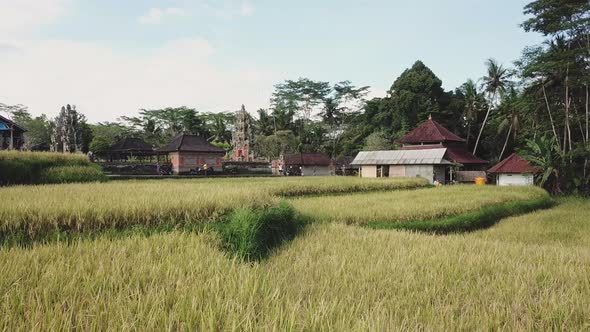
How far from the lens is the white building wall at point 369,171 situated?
28.7m

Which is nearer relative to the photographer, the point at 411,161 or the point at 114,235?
the point at 114,235

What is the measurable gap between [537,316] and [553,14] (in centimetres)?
2129

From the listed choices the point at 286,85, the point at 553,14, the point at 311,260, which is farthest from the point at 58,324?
the point at 286,85

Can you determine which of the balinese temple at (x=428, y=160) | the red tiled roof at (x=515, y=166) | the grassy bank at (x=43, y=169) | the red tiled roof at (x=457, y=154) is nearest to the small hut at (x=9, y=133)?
the grassy bank at (x=43, y=169)

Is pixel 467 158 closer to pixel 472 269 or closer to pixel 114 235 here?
pixel 472 269

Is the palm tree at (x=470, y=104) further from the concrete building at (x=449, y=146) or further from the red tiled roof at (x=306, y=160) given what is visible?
the red tiled roof at (x=306, y=160)

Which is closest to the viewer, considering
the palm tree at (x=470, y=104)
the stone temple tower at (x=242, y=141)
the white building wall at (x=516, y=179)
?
the white building wall at (x=516, y=179)

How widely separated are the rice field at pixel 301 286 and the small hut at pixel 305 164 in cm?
2900

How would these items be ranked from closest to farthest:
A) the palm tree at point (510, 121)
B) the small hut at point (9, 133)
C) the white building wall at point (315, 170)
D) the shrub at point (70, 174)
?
the shrub at point (70, 174), the small hut at point (9, 133), the palm tree at point (510, 121), the white building wall at point (315, 170)

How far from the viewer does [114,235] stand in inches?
185

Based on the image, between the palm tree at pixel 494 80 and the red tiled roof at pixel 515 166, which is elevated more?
the palm tree at pixel 494 80

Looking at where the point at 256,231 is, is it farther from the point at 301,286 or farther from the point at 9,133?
the point at 9,133

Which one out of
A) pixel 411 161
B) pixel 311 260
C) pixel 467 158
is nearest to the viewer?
pixel 311 260

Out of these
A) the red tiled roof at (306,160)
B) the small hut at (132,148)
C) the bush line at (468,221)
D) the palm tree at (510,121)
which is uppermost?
the palm tree at (510,121)
